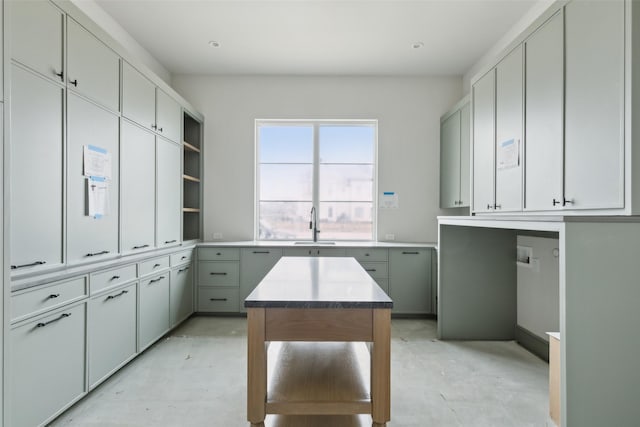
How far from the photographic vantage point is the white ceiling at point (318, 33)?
2934mm

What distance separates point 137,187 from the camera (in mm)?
2834

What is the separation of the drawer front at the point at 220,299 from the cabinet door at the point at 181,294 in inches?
5.6

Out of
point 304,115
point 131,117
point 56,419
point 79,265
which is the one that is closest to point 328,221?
point 304,115

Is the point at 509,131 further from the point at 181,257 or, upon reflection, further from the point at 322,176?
the point at 181,257

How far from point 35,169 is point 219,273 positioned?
2360 mm

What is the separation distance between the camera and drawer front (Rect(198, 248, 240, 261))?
3.92 meters

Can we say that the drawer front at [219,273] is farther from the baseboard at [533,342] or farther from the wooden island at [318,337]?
the baseboard at [533,342]

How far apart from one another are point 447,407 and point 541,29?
2430 mm

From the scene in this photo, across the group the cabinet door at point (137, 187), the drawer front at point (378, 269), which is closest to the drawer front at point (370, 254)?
the drawer front at point (378, 269)

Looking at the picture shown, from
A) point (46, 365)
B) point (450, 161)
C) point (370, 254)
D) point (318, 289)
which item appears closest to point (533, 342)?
point (370, 254)

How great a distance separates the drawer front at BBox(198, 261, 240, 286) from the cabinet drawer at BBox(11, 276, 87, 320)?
73.1 inches

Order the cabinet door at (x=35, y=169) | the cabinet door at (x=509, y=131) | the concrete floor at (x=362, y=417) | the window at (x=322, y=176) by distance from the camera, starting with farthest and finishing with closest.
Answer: the window at (x=322, y=176) → the cabinet door at (x=509, y=131) → the concrete floor at (x=362, y=417) → the cabinet door at (x=35, y=169)

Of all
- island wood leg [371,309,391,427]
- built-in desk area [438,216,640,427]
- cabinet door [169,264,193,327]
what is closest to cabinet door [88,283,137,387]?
cabinet door [169,264,193,327]

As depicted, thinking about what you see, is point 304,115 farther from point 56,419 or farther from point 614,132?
point 56,419
